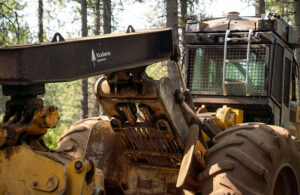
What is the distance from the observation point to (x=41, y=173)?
3992mm

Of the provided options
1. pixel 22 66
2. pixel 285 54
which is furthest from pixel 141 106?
pixel 285 54

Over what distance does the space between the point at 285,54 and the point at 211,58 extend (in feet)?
4.21

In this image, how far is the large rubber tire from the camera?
4.77 m

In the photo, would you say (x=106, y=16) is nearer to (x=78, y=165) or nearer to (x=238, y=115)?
(x=238, y=115)

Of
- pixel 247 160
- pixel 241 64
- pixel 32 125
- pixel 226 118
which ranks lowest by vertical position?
pixel 247 160

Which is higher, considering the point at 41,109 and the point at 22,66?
the point at 22,66

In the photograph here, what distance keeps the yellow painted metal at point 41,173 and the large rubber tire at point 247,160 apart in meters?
1.37

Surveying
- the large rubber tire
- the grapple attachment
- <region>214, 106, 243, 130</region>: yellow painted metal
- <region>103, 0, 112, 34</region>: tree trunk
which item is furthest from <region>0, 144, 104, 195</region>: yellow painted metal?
<region>103, 0, 112, 34</region>: tree trunk

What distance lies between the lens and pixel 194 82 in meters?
7.53

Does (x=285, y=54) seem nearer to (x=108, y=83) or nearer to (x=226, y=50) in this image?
(x=226, y=50)

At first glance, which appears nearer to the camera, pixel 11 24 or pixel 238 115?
pixel 238 115

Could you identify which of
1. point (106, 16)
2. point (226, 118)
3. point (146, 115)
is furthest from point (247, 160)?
point (106, 16)

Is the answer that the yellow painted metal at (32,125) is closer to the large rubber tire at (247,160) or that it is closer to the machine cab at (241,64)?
the large rubber tire at (247,160)

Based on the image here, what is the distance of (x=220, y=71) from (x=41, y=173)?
4.13 meters
